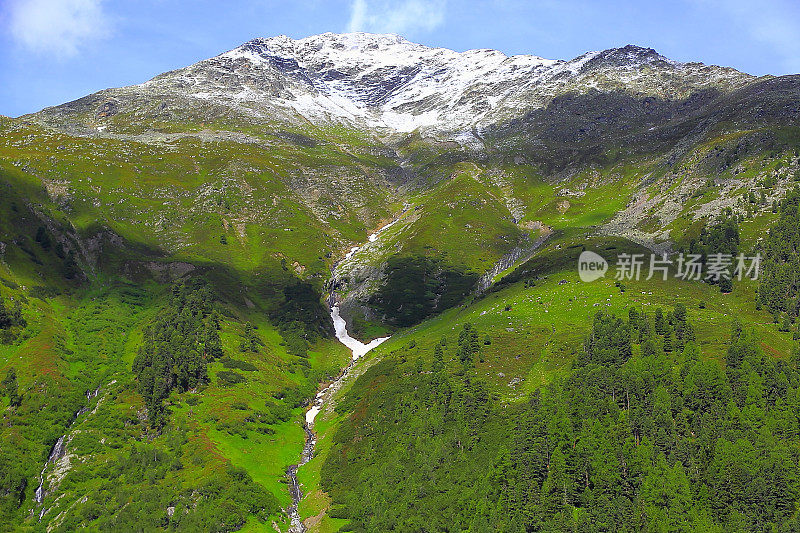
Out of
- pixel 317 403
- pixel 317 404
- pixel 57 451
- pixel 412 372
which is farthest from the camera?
pixel 317 403

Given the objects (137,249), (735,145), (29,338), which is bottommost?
(29,338)

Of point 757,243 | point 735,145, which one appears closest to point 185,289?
point 757,243

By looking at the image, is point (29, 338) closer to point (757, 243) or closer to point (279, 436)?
point (279, 436)

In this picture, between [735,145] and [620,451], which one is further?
[735,145]

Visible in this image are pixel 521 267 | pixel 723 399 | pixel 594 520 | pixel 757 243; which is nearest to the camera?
pixel 594 520
